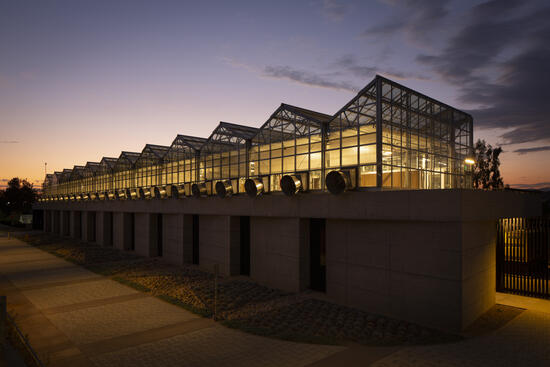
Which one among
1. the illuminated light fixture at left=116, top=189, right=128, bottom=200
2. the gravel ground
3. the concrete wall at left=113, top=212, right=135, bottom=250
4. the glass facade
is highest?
the glass facade

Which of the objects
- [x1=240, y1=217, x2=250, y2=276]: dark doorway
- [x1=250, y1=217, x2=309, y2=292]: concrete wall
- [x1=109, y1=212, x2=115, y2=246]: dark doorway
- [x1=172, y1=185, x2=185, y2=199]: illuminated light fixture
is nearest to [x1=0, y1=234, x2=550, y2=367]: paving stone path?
[x1=250, y1=217, x2=309, y2=292]: concrete wall

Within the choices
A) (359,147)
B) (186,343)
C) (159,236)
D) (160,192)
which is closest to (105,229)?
(159,236)

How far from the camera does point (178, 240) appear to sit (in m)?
31.3

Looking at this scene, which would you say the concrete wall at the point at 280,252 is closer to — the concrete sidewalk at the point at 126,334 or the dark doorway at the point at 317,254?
the dark doorway at the point at 317,254

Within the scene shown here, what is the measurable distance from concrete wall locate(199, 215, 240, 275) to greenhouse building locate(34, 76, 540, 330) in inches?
3.2

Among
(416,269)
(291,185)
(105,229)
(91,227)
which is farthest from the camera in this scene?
(91,227)

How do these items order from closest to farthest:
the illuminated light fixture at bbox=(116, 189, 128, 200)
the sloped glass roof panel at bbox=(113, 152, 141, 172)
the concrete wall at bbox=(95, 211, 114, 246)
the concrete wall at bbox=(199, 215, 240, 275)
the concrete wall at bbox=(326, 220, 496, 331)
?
the concrete wall at bbox=(326, 220, 496, 331) → the concrete wall at bbox=(199, 215, 240, 275) → the illuminated light fixture at bbox=(116, 189, 128, 200) → the sloped glass roof panel at bbox=(113, 152, 141, 172) → the concrete wall at bbox=(95, 211, 114, 246)

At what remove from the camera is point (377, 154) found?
683 inches

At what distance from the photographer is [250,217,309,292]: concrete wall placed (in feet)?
67.3

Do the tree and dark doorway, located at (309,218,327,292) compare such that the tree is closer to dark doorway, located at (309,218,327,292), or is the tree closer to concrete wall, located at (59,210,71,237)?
dark doorway, located at (309,218,327,292)

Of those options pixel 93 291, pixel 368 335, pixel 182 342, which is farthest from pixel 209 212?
pixel 368 335

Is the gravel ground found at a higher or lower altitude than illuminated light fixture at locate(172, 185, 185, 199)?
lower

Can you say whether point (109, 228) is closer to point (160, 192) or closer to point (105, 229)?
point (105, 229)

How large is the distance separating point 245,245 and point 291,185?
818 centimetres
